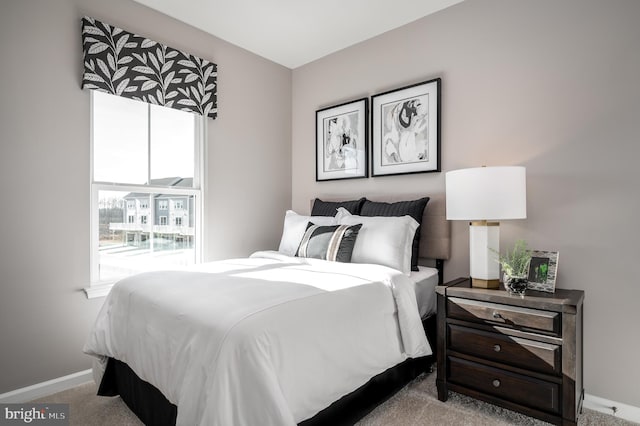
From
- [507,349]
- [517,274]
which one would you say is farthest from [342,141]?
[507,349]

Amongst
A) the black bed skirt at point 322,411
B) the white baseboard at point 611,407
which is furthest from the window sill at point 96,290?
the white baseboard at point 611,407

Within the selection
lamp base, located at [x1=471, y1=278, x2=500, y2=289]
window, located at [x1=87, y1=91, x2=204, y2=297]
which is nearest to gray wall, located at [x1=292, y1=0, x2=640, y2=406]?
lamp base, located at [x1=471, y1=278, x2=500, y2=289]

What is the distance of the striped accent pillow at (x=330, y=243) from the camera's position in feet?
8.16

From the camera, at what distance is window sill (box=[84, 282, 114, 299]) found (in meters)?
2.45

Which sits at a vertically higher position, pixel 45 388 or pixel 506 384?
pixel 506 384

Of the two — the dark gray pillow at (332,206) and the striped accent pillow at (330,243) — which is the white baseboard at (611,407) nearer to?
the striped accent pillow at (330,243)

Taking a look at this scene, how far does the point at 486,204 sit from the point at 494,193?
0.08m

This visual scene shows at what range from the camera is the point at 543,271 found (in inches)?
81.4

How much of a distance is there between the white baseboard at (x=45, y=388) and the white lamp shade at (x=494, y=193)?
2.71 meters

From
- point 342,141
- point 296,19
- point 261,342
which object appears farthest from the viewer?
point 342,141

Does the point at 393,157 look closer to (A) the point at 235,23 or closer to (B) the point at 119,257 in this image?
(A) the point at 235,23

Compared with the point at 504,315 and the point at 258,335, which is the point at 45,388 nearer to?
the point at 258,335

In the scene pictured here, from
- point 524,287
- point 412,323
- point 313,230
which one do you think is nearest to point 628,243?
point 524,287

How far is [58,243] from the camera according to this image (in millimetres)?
→ 2344
